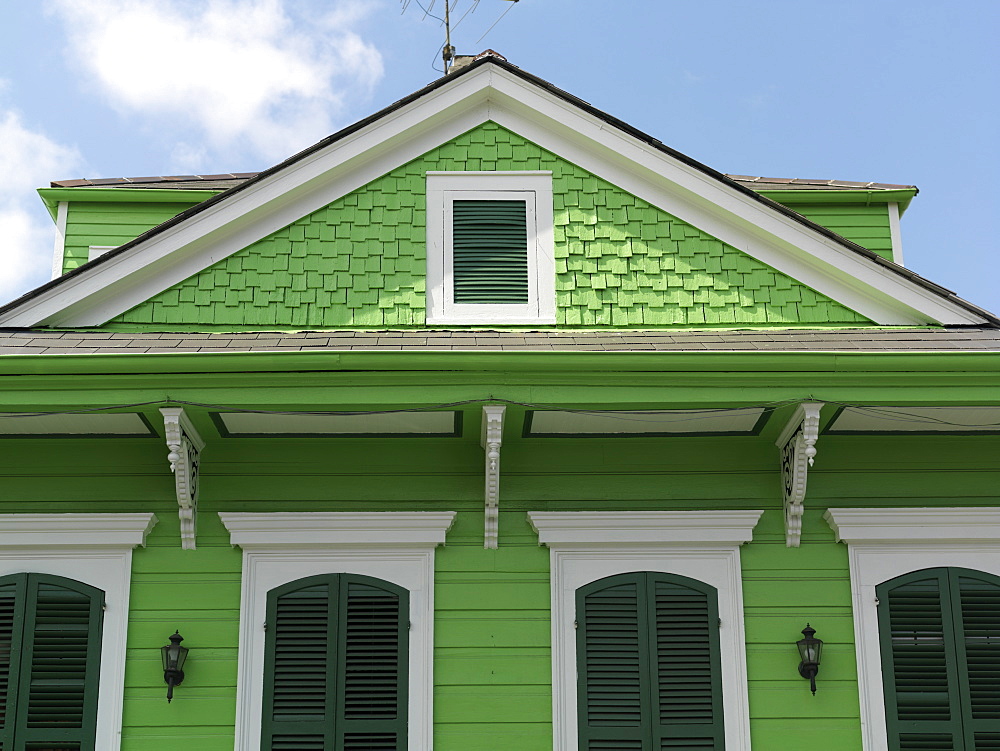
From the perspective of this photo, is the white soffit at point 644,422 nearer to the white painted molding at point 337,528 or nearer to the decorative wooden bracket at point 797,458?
the decorative wooden bracket at point 797,458

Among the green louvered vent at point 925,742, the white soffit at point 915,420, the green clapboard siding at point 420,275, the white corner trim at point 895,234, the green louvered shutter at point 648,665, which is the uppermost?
the white corner trim at point 895,234

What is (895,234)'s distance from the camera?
10688 millimetres

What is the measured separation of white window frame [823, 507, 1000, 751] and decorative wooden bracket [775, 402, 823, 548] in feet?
0.90

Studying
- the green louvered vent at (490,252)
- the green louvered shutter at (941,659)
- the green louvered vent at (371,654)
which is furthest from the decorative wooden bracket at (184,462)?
the green louvered shutter at (941,659)

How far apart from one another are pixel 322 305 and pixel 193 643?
2.51 m

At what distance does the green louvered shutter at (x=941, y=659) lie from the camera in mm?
7523

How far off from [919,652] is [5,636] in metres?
5.77

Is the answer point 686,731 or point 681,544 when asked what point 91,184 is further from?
point 686,731

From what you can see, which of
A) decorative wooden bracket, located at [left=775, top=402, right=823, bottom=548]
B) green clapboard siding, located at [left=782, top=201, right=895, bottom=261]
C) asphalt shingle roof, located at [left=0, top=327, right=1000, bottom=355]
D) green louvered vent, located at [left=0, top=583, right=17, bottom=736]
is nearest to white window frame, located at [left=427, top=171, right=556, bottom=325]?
asphalt shingle roof, located at [left=0, top=327, right=1000, bottom=355]

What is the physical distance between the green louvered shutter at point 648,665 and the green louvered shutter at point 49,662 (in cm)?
306

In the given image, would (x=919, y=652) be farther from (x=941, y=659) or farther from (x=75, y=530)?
(x=75, y=530)

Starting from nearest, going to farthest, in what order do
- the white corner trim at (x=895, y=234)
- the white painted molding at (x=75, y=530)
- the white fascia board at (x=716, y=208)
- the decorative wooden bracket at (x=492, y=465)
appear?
the decorative wooden bracket at (x=492, y=465), the white painted molding at (x=75, y=530), the white fascia board at (x=716, y=208), the white corner trim at (x=895, y=234)

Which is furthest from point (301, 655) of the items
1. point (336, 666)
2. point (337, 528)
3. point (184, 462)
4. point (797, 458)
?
point (797, 458)

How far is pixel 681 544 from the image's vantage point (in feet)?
26.0
